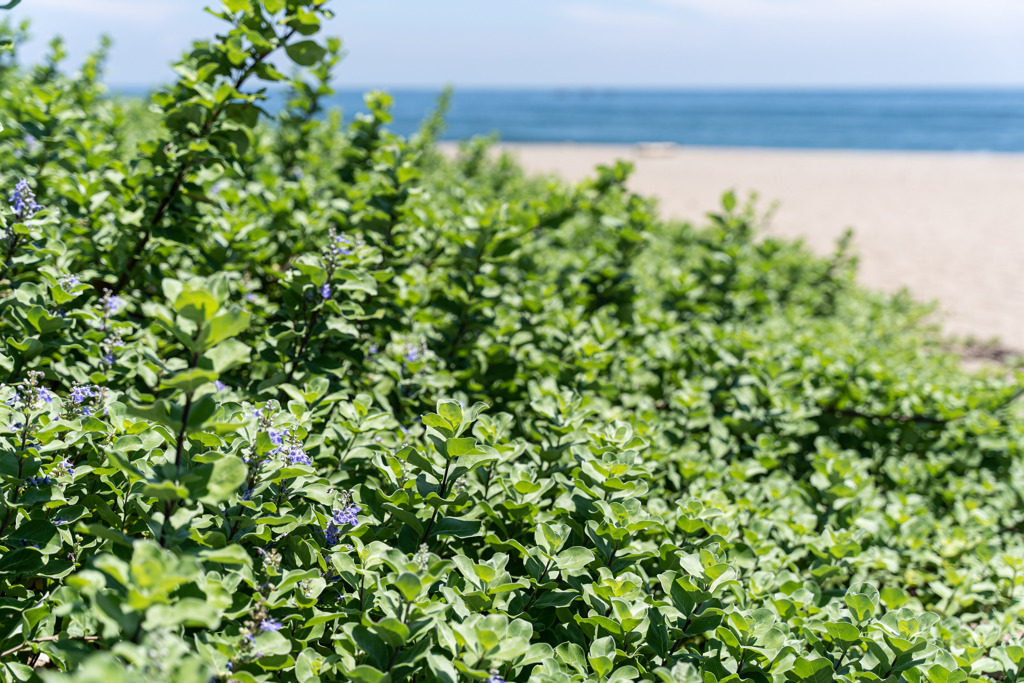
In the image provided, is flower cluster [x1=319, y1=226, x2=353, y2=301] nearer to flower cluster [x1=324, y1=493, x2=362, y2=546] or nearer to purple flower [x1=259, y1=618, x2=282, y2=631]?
flower cluster [x1=324, y1=493, x2=362, y2=546]

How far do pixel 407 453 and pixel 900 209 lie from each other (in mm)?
18250

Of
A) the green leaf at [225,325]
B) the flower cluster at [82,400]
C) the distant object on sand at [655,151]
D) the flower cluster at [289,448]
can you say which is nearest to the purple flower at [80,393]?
the flower cluster at [82,400]

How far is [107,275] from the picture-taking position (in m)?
2.50

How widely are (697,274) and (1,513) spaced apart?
151 inches

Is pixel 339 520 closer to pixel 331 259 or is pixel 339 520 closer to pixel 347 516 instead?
pixel 347 516

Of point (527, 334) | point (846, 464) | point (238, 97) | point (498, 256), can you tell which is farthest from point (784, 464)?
point (238, 97)

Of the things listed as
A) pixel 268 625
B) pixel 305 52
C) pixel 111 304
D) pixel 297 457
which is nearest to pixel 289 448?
pixel 297 457

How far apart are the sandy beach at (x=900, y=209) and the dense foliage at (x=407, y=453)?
12.0 ft

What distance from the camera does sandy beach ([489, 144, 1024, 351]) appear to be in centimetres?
1014

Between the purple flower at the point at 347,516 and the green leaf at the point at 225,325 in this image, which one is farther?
the purple flower at the point at 347,516

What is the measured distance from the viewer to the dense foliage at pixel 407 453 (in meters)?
1.42

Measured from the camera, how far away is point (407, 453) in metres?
1.73

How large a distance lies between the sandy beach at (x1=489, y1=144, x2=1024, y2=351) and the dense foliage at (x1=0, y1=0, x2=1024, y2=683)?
3.65 m

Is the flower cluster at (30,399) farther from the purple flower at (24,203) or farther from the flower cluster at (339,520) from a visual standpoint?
the flower cluster at (339,520)
